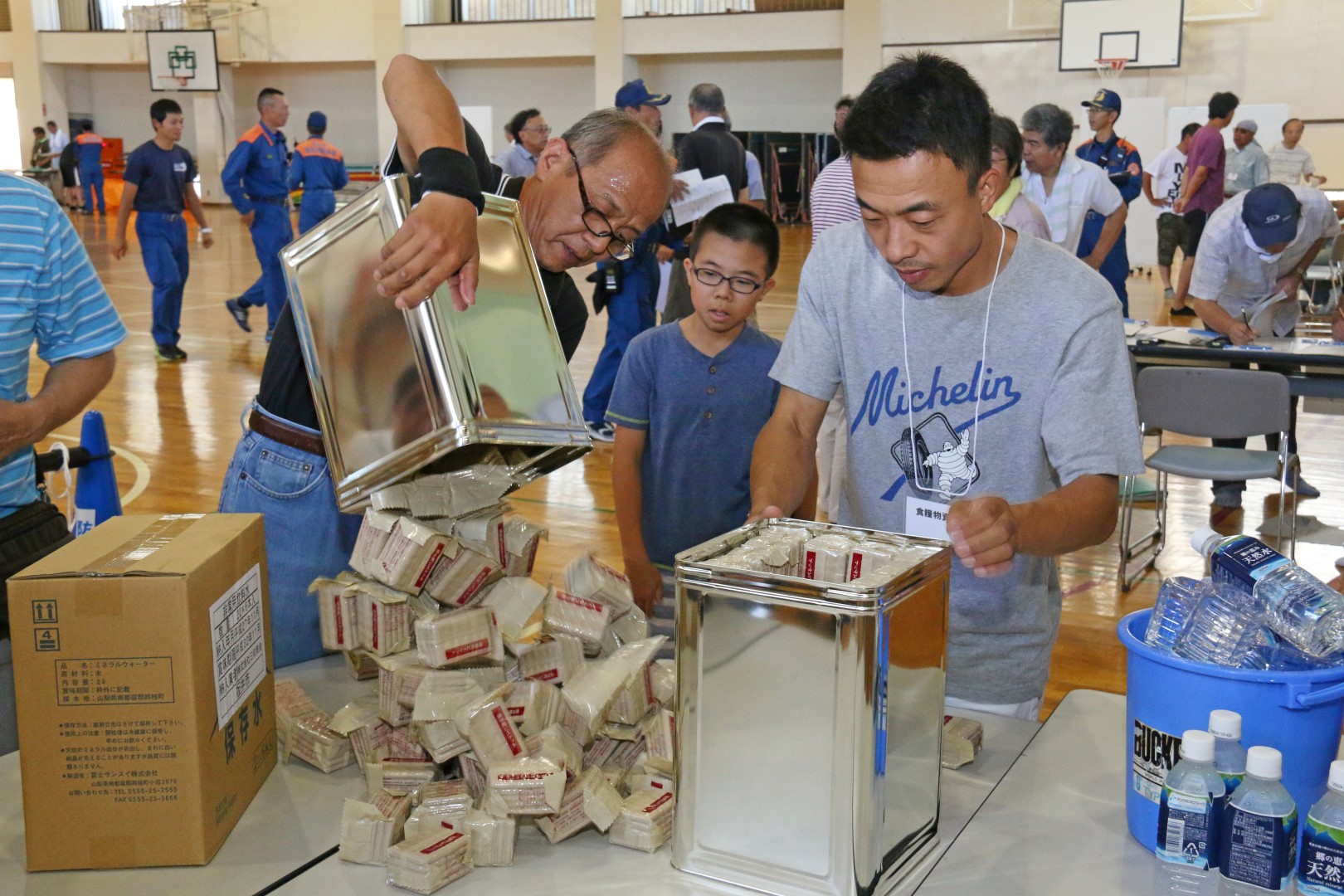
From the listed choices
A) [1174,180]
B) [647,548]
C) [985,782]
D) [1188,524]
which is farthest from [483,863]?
[1174,180]

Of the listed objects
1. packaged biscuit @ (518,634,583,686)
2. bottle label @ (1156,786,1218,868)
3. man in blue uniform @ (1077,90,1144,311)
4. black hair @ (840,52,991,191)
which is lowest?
bottle label @ (1156,786,1218,868)

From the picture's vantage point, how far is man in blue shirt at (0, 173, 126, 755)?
1.76 m

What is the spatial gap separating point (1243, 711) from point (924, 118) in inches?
29.5

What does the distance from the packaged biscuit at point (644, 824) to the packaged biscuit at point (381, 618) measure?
0.37 meters

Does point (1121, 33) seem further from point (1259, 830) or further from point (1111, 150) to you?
point (1259, 830)

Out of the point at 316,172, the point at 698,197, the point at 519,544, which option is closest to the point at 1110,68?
the point at 316,172

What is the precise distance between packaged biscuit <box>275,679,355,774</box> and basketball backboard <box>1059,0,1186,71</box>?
14350 mm

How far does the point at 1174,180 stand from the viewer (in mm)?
11734

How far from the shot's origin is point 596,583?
5.13ft

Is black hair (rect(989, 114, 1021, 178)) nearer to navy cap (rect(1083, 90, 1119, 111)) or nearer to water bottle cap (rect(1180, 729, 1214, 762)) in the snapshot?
water bottle cap (rect(1180, 729, 1214, 762))

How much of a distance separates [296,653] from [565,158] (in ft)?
2.82

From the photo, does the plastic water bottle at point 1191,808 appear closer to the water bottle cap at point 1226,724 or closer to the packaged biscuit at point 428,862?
the water bottle cap at point 1226,724

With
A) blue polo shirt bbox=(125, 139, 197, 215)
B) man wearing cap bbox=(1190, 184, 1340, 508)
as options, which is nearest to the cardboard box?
man wearing cap bbox=(1190, 184, 1340, 508)

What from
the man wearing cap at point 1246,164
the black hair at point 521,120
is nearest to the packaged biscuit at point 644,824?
the black hair at point 521,120
